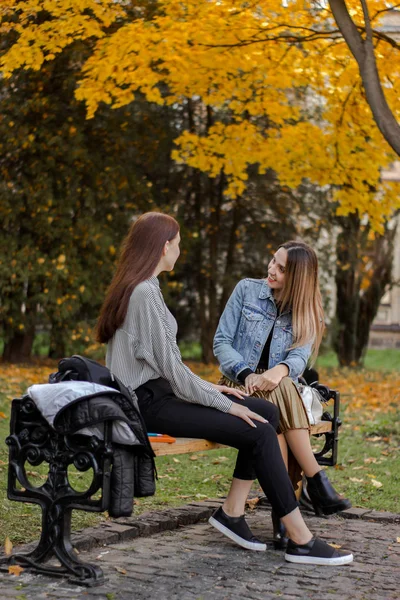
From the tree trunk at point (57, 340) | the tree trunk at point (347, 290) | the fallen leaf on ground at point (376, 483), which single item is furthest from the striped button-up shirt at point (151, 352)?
the tree trunk at point (347, 290)

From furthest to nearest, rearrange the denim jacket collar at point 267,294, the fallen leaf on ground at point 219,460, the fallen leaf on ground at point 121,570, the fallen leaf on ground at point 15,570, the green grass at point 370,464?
the fallen leaf on ground at point 219,460, the green grass at point 370,464, the denim jacket collar at point 267,294, the fallen leaf on ground at point 121,570, the fallen leaf on ground at point 15,570

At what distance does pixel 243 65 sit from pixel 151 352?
7.69m

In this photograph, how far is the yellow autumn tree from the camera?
10.2 m

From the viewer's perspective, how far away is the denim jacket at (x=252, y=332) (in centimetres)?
518

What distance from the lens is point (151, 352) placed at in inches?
171

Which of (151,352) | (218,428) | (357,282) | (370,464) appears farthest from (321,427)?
(357,282)

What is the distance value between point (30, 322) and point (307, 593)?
13116mm

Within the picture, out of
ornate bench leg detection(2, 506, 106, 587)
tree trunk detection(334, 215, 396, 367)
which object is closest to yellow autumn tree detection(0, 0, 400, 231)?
tree trunk detection(334, 215, 396, 367)

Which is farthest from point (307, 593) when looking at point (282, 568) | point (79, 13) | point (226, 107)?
point (226, 107)

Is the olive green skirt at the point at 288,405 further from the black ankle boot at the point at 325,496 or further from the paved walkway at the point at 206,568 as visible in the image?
the paved walkway at the point at 206,568

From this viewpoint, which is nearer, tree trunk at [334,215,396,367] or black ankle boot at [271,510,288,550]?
black ankle boot at [271,510,288,550]

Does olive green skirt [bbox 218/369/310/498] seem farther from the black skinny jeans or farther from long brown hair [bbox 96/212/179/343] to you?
long brown hair [bbox 96/212/179/343]

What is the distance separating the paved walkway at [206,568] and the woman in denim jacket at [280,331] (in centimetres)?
38

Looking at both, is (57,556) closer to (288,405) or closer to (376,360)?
(288,405)
